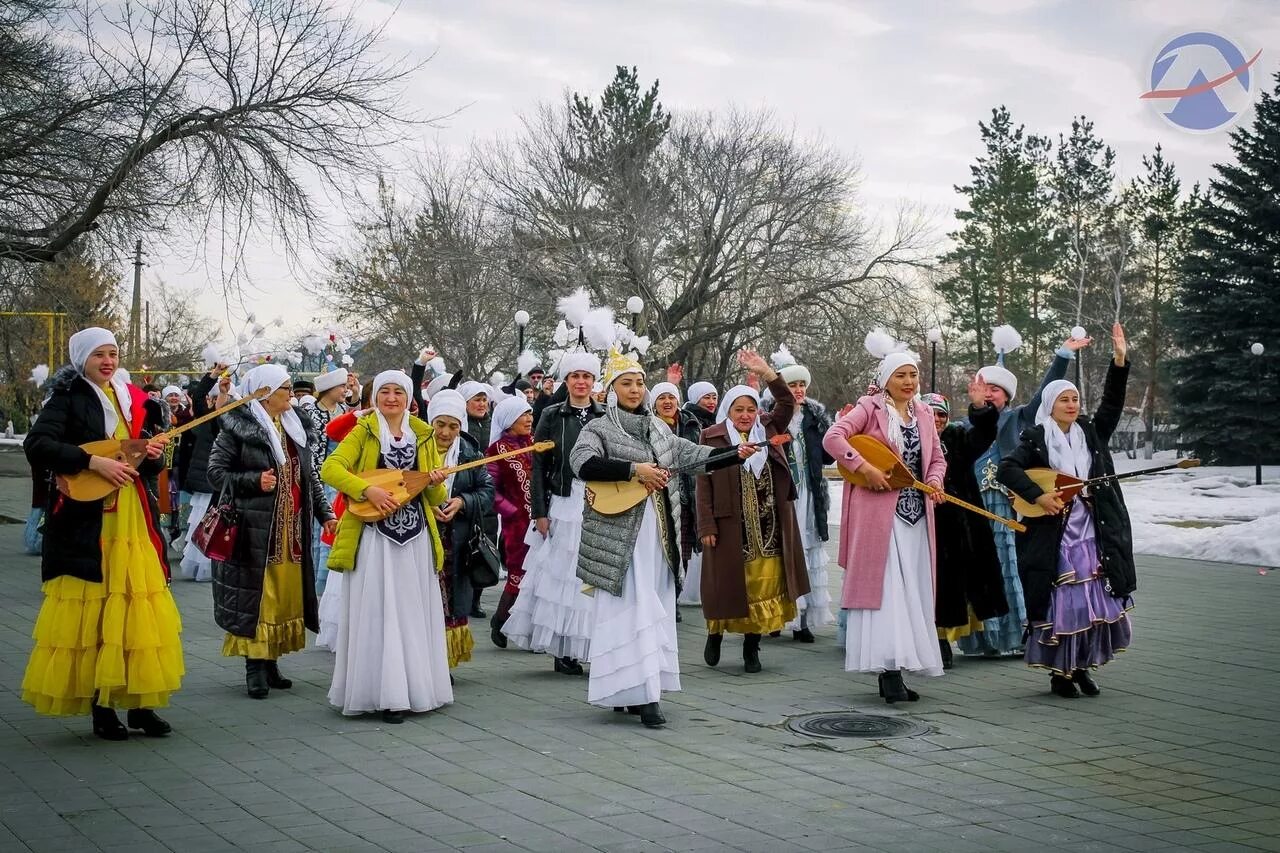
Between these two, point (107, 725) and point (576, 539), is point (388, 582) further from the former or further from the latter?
point (576, 539)

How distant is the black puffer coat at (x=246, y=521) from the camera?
27.5ft

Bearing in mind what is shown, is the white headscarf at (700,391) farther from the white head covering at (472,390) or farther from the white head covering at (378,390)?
the white head covering at (378,390)

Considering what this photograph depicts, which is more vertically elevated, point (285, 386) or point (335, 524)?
point (285, 386)

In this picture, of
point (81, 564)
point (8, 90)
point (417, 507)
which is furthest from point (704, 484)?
point (8, 90)

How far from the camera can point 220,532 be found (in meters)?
8.33

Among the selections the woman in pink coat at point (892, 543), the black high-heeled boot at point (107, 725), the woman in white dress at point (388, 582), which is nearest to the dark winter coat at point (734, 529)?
the woman in pink coat at point (892, 543)

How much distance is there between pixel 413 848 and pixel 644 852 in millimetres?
876

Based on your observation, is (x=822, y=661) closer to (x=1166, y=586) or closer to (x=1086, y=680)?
(x=1086, y=680)

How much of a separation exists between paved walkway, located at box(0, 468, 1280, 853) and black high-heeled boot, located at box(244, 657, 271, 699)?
0.14 metres

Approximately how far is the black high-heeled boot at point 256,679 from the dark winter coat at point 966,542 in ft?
14.2

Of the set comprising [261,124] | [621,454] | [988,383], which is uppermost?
[261,124]

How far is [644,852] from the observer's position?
5.13m

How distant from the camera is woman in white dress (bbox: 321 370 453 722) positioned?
7648 mm

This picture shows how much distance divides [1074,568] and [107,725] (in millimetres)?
5593
